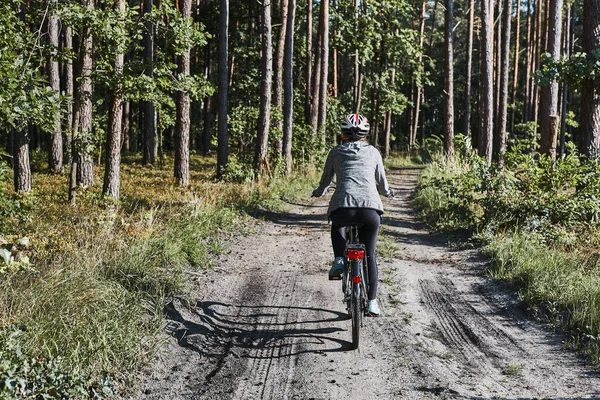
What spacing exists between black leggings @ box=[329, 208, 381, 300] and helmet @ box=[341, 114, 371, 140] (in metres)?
0.86

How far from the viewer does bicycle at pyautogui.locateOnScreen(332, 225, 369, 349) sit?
573 centimetres

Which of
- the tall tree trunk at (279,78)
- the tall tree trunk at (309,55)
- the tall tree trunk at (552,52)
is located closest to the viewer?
the tall tree trunk at (552,52)

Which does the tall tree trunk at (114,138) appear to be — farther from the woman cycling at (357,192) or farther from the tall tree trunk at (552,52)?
the tall tree trunk at (552,52)

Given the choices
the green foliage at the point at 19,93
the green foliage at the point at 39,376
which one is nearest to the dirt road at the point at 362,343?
the green foliage at the point at 39,376

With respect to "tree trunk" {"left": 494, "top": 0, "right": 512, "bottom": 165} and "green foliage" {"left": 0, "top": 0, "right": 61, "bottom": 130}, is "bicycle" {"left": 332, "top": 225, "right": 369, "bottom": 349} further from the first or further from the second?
"tree trunk" {"left": 494, "top": 0, "right": 512, "bottom": 165}

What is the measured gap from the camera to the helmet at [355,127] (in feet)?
20.5

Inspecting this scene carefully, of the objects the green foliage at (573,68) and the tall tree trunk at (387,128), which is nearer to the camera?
the green foliage at (573,68)

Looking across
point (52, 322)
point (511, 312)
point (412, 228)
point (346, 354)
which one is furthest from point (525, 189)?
point (52, 322)

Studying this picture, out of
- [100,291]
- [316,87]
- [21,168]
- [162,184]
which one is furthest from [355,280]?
[316,87]

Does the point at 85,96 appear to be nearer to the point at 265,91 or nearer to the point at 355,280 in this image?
the point at 265,91

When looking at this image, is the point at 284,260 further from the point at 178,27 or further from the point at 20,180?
the point at 20,180

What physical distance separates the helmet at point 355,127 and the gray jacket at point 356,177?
3.4 inches

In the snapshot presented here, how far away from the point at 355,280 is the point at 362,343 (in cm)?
68

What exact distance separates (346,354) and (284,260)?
13.3ft
